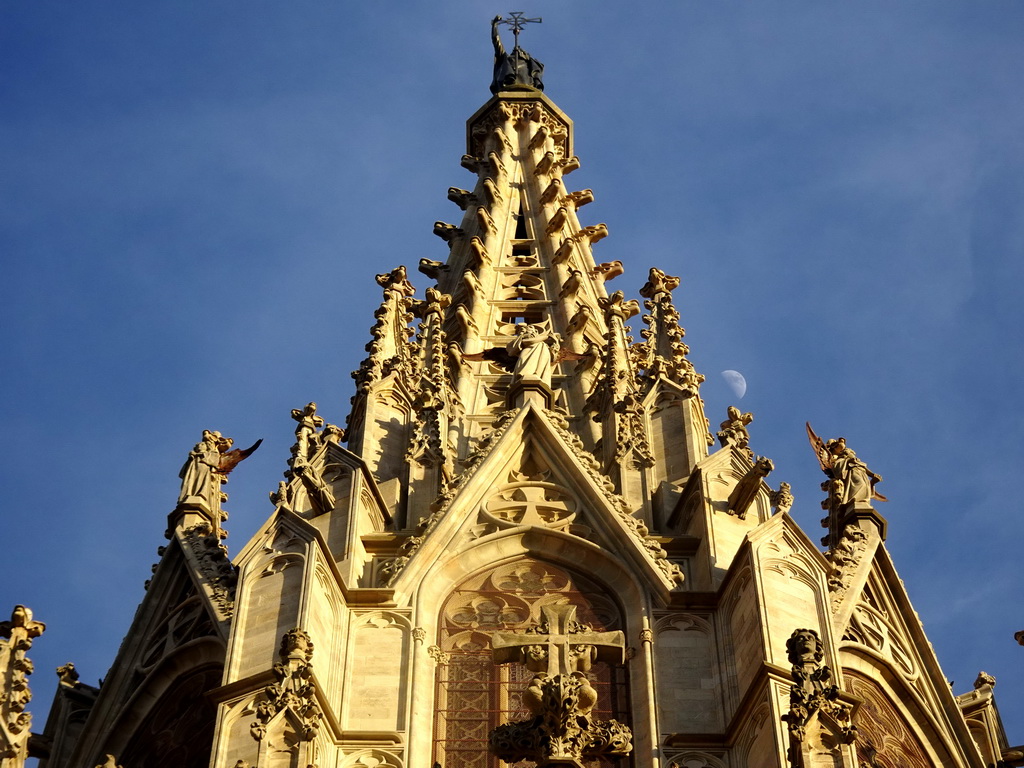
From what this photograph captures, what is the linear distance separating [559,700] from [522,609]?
7.58 meters

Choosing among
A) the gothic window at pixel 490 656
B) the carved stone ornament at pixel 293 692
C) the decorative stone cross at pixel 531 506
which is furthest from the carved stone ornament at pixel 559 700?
the decorative stone cross at pixel 531 506

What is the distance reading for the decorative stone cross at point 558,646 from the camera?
23.2m

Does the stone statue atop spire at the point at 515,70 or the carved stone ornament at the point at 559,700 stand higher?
the stone statue atop spire at the point at 515,70

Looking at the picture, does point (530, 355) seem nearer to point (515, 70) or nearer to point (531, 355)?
point (531, 355)

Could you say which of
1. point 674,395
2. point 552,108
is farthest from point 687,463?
point 552,108

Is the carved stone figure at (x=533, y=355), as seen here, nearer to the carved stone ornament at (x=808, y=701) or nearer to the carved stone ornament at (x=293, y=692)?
the carved stone ornament at (x=293, y=692)

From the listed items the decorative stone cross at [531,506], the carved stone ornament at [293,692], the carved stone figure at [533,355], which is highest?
the carved stone figure at [533,355]

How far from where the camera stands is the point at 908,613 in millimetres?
30719

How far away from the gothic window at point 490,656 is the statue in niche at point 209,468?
4364mm

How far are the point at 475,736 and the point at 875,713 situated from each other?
4.73 metres

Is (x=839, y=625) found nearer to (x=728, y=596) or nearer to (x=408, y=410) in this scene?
(x=728, y=596)

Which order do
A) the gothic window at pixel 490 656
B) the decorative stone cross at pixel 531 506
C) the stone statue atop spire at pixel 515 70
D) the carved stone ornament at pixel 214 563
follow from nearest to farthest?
the gothic window at pixel 490 656 < the carved stone ornament at pixel 214 563 < the decorative stone cross at pixel 531 506 < the stone statue atop spire at pixel 515 70

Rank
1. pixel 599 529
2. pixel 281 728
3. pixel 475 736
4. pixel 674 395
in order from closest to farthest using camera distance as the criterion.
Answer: pixel 281 728
pixel 475 736
pixel 599 529
pixel 674 395

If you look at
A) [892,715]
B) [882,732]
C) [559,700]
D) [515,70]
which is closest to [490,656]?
[882,732]
